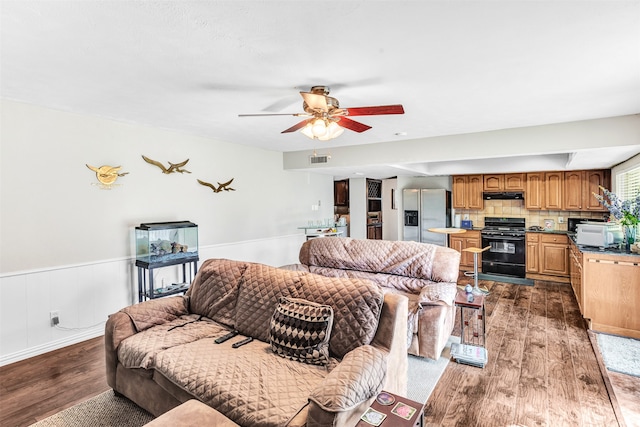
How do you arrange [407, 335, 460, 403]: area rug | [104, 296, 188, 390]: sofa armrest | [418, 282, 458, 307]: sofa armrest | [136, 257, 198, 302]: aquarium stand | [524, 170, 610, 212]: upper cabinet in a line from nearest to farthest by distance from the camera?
[104, 296, 188, 390]: sofa armrest < [407, 335, 460, 403]: area rug < [418, 282, 458, 307]: sofa armrest < [136, 257, 198, 302]: aquarium stand < [524, 170, 610, 212]: upper cabinet

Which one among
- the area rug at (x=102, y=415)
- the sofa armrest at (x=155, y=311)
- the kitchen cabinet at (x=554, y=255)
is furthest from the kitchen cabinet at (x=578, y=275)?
the area rug at (x=102, y=415)

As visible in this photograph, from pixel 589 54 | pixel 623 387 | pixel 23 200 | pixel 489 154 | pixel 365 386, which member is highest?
pixel 589 54

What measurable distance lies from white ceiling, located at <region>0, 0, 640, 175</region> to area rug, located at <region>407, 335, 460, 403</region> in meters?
2.40

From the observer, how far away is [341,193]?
8.66 metres

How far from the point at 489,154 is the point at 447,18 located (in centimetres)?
301

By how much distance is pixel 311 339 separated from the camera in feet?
7.07

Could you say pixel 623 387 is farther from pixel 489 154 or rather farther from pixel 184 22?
pixel 184 22

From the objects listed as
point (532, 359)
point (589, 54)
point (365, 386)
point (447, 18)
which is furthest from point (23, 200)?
point (532, 359)

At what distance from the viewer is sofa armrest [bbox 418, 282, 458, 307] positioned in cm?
309

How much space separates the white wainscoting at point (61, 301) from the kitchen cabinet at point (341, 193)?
A: 5.06 metres

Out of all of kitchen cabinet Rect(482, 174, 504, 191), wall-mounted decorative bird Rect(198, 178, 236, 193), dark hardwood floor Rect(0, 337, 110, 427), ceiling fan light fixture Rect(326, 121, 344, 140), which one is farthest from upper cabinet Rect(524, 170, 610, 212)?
dark hardwood floor Rect(0, 337, 110, 427)

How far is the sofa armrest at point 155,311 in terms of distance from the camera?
8.74 ft

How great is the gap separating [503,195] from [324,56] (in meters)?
5.64

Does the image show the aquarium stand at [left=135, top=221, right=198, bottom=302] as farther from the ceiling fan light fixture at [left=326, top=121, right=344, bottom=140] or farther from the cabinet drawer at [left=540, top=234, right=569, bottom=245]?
the cabinet drawer at [left=540, top=234, right=569, bottom=245]
